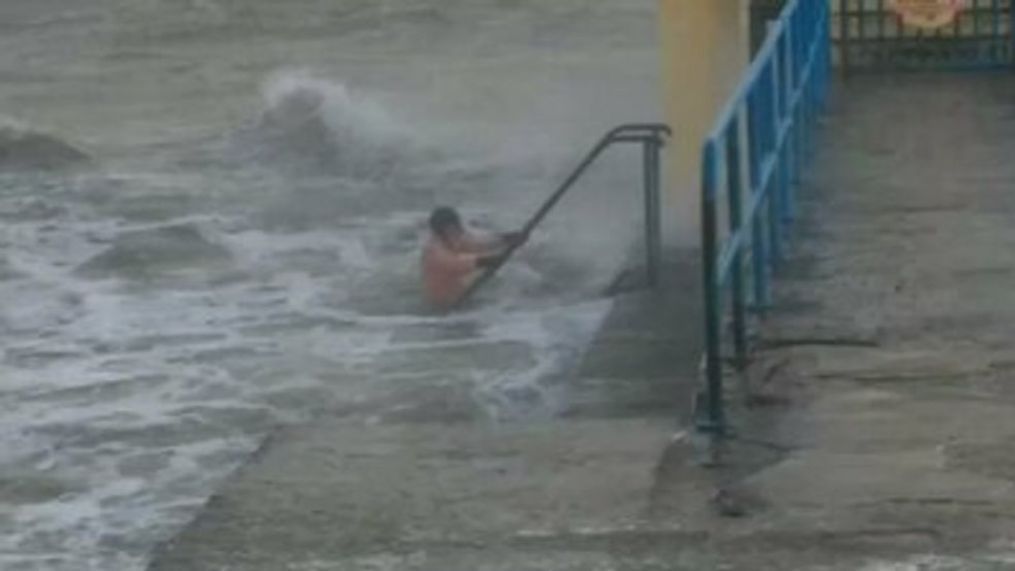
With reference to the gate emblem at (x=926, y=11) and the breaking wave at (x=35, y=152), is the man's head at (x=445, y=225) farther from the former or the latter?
the breaking wave at (x=35, y=152)

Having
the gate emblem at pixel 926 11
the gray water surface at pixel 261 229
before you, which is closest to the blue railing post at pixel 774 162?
the gray water surface at pixel 261 229

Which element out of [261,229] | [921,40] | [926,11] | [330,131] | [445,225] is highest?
[926,11]

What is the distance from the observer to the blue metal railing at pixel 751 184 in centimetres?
755

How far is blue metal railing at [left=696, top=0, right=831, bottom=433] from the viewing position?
24.8 feet

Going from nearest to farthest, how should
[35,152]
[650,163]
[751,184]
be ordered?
1. [751,184]
2. [650,163]
3. [35,152]

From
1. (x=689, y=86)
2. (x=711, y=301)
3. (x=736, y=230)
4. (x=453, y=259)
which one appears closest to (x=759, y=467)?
(x=711, y=301)

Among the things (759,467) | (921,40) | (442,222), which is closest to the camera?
(759,467)

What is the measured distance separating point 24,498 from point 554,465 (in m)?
3.50

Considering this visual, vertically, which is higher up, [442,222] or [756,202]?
[756,202]

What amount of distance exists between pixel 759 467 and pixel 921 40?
7904 mm

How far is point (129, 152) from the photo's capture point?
A: 23922 millimetres

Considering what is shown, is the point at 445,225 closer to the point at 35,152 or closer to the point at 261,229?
the point at 261,229

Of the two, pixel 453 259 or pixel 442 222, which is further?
pixel 453 259

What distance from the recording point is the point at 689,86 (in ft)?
43.1
